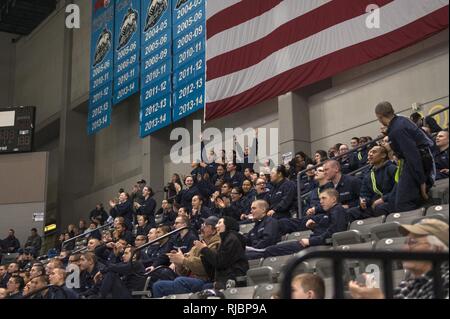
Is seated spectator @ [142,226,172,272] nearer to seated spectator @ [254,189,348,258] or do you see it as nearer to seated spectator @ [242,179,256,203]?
seated spectator @ [254,189,348,258]

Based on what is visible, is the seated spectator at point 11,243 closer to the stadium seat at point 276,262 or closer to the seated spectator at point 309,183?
the seated spectator at point 309,183

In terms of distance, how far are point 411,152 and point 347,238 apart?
1.00 meters

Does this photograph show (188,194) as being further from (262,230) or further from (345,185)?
(345,185)

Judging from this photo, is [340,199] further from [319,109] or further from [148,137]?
[148,137]

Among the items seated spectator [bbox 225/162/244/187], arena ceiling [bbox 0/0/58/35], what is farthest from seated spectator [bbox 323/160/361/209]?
arena ceiling [bbox 0/0/58/35]

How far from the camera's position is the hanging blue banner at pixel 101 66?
1731 centimetres

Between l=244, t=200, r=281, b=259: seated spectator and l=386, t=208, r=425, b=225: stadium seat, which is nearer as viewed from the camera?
l=386, t=208, r=425, b=225: stadium seat

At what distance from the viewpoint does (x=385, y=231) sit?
233 inches

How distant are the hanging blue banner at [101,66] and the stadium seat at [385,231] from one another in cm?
1196

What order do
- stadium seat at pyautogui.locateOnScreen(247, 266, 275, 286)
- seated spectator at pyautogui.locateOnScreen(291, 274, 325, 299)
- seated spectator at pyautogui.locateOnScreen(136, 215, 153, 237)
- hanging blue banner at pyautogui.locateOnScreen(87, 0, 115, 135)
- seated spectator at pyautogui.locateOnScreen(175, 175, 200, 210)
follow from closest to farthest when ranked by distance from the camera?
A: seated spectator at pyautogui.locateOnScreen(291, 274, 325, 299), stadium seat at pyautogui.locateOnScreen(247, 266, 275, 286), seated spectator at pyautogui.locateOnScreen(136, 215, 153, 237), seated spectator at pyautogui.locateOnScreen(175, 175, 200, 210), hanging blue banner at pyautogui.locateOnScreen(87, 0, 115, 135)

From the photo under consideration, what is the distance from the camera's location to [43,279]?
7926mm

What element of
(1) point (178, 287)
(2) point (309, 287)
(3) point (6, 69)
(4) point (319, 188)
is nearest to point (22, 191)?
(3) point (6, 69)

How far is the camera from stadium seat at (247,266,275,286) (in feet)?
20.7

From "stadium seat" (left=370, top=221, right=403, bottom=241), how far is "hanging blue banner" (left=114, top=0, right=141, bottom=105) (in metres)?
10.8
